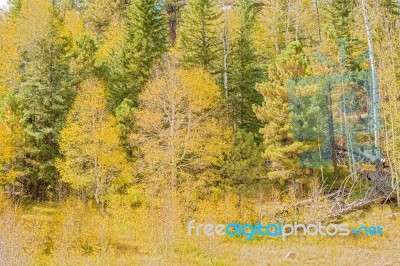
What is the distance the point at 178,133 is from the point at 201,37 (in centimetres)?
790

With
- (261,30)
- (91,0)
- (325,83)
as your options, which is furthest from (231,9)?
(325,83)

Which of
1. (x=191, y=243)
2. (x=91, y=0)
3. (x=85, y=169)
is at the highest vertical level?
(x=91, y=0)

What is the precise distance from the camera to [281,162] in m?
21.8

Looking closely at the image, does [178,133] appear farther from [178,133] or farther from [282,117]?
[282,117]

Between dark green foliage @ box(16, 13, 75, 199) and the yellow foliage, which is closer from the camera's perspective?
the yellow foliage

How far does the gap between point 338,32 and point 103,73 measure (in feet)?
53.8

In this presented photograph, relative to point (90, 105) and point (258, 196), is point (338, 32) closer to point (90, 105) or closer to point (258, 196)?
point (258, 196)

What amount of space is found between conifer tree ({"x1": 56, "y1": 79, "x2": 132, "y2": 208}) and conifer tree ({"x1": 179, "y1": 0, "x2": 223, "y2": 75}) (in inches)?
257

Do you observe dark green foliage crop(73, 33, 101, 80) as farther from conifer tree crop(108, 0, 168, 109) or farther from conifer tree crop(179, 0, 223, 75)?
conifer tree crop(179, 0, 223, 75)

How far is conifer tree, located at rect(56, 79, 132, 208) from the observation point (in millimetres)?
21672

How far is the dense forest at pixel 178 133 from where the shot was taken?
19031mm

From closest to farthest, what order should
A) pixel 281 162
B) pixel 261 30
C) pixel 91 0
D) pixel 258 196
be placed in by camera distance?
pixel 258 196, pixel 281 162, pixel 261 30, pixel 91 0

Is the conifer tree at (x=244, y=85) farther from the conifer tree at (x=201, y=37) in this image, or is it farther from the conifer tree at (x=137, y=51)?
the conifer tree at (x=137, y=51)

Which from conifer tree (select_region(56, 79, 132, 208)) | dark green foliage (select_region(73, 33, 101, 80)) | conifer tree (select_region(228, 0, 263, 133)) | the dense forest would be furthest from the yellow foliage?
dark green foliage (select_region(73, 33, 101, 80))
